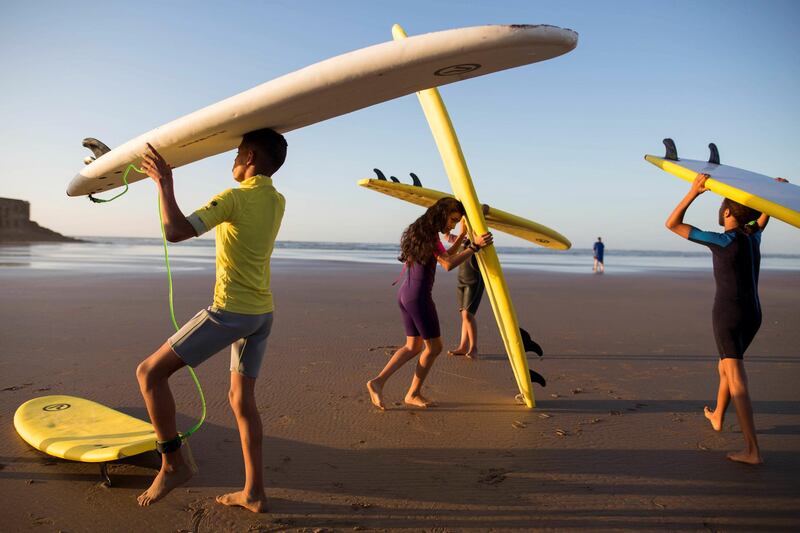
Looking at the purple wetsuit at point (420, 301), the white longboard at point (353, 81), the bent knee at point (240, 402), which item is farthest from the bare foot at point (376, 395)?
the white longboard at point (353, 81)

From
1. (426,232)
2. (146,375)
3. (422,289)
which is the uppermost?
(426,232)

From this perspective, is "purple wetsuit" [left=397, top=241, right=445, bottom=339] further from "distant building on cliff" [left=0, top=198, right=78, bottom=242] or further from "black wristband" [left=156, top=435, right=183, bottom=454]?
"distant building on cliff" [left=0, top=198, right=78, bottom=242]

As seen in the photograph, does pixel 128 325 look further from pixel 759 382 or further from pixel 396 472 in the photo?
pixel 759 382

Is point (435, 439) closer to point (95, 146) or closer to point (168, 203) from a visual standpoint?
point (168, 203)

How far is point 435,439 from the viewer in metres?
3.63

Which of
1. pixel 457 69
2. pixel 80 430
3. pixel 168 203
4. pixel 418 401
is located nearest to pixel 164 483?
pixel 80 430

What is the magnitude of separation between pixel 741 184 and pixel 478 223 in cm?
185

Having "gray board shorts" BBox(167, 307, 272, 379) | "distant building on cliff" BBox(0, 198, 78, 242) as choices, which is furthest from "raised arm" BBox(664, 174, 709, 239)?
"distant building on cliff" BBox(0, 198, 78, 242)

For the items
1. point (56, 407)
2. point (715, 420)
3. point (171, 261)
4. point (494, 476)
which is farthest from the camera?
point (171, 261)

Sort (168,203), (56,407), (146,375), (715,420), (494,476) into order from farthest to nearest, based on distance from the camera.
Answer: (715,420)
(56,407)
(494,476)
(146,375)
(168,203)

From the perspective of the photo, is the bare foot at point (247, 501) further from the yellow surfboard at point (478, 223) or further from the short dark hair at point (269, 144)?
the yellow surfboard at point (478, 223)

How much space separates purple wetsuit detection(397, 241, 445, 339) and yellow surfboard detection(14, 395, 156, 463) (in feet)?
6.67

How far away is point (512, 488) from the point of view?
2924mm

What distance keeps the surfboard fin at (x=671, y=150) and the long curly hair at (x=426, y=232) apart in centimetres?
169
